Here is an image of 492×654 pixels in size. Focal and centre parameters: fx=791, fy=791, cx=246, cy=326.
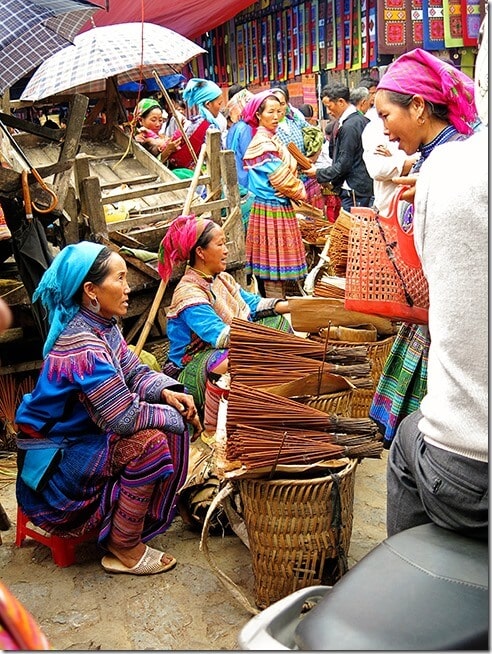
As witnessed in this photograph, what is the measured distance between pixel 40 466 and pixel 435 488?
6.81 feet

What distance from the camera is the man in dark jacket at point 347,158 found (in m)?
7.44

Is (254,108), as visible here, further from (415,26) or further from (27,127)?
(415,26)

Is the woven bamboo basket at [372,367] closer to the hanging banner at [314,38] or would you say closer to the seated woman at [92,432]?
the seated woman at [92,432]

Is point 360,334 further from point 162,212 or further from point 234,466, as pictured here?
point 162,212

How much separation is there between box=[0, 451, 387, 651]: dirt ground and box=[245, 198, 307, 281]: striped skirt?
10.1 feet

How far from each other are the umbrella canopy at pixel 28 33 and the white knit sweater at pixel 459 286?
3.37m

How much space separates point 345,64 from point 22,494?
26.4ft

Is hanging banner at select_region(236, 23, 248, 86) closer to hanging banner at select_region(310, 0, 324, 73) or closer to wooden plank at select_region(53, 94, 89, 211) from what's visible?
hanging banner at select_region(310, 0, 324, 73)

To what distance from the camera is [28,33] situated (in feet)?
15.4

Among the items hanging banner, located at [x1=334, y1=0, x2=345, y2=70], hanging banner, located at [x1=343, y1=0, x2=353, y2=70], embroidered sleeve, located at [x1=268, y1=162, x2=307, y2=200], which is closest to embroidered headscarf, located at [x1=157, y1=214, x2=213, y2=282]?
embroidered sleeve, located at [x1=268, y1=162, x2=307, y2=200]

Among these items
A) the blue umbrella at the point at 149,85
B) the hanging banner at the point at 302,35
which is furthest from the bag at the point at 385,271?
the hanging banner at the point at 302,35

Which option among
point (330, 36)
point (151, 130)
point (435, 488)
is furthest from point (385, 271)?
point (330, 36)

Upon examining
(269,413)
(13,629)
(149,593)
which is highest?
(13,629)

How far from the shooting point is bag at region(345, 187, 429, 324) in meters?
2.71
